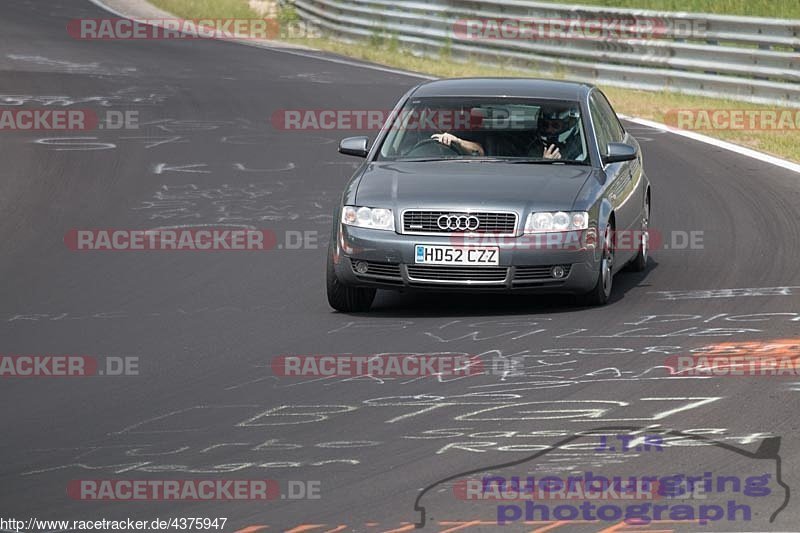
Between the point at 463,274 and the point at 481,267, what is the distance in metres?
0.13

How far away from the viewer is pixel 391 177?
36.8 feet

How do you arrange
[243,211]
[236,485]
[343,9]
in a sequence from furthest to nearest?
[343,9], [243,211], [236,485]

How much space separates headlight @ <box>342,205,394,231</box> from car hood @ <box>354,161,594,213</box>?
0.05m

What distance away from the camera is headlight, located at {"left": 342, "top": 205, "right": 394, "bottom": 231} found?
10727 mm

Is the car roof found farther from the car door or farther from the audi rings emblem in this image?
the audi rings emblem

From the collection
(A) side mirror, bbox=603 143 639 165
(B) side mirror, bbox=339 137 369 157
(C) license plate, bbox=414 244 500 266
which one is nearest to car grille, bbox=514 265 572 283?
(C) license plate, bbox=414 244 500 266

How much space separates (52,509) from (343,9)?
27221mm

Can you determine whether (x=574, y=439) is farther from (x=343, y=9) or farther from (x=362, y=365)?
(x=343, y=9)

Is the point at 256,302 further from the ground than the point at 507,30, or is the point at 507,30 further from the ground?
the point at 507,30

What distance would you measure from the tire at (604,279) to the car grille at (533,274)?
37cm

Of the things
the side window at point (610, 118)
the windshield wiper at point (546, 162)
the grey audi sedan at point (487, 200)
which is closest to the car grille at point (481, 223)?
the grey audi sedan at point (487, 200)

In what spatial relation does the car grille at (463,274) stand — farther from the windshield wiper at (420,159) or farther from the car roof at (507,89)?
the car roof at (507,89)

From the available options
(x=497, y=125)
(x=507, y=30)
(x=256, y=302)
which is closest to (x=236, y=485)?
(x=256, y=302)

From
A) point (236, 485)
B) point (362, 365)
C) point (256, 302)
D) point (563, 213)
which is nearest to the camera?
point (236, 485)
